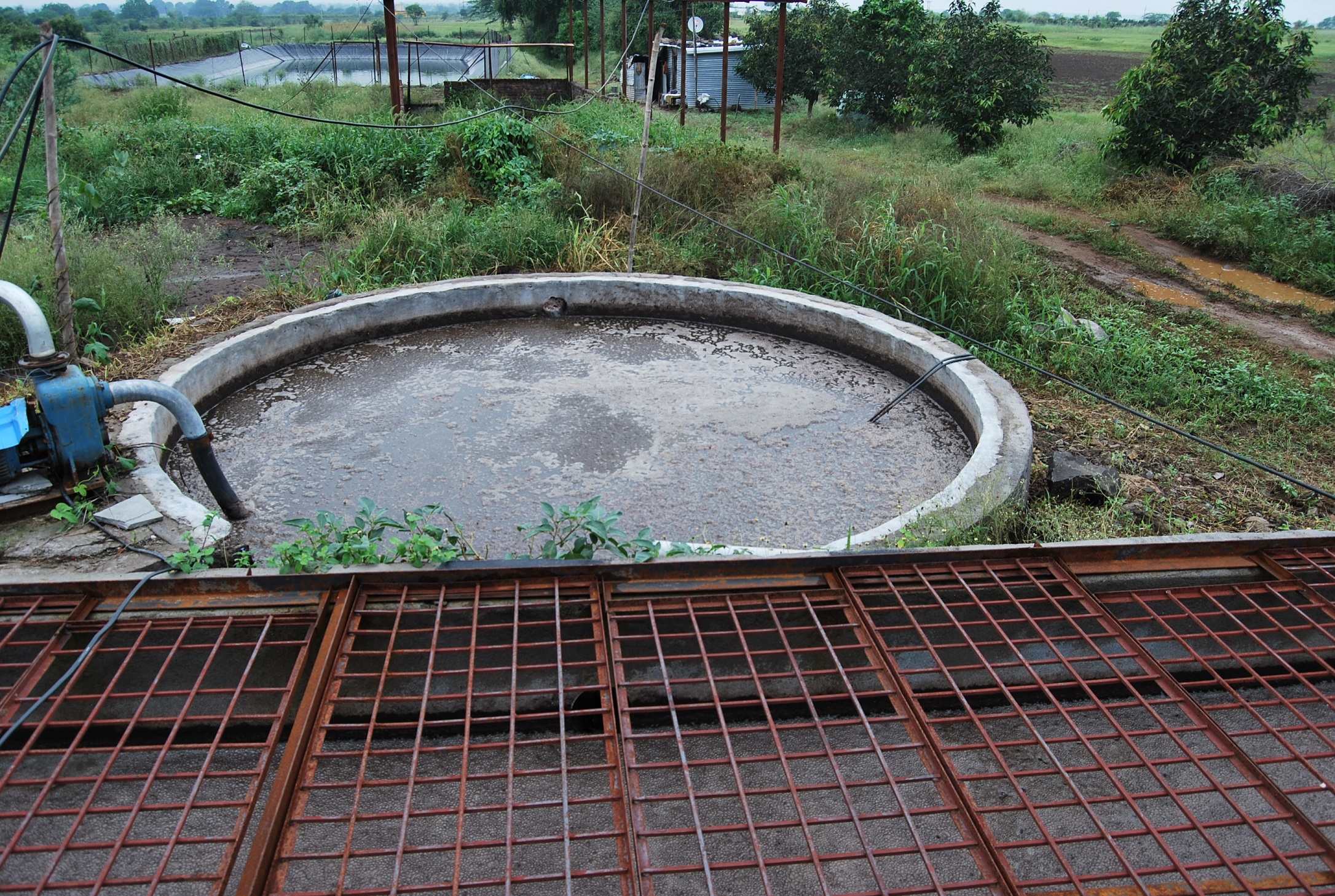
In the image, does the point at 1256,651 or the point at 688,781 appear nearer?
the point at 688,781

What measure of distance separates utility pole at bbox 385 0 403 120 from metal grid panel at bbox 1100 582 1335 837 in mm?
8578

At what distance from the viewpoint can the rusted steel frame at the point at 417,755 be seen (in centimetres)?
182

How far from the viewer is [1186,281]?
7656mm

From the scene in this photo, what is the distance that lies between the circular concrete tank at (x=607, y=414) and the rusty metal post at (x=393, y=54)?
14.6ft

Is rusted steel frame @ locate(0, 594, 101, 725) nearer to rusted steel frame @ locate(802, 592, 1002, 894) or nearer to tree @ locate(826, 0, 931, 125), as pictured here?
rusted steel frame @ locate(802, 592, 1002, 894)

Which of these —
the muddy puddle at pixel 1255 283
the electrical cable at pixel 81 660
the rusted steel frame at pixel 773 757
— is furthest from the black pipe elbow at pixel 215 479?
the muddy puddle at pixel 1255 283

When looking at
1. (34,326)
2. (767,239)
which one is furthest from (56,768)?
(767,239)

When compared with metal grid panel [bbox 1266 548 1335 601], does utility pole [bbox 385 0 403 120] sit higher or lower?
higher

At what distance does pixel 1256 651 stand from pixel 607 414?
124 inches

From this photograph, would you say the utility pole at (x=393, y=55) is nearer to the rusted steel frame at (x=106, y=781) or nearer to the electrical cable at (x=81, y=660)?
the electrical cable at (x=81, y=660)

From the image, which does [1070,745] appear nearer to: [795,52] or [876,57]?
[876,57]

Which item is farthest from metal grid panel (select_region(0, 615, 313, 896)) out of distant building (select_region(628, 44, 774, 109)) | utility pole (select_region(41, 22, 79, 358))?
distant building (select_region(628, 44, 774, 109))

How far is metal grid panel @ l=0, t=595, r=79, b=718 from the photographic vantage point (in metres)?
2.57

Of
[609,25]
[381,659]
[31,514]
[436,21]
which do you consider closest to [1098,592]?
[381,659]
